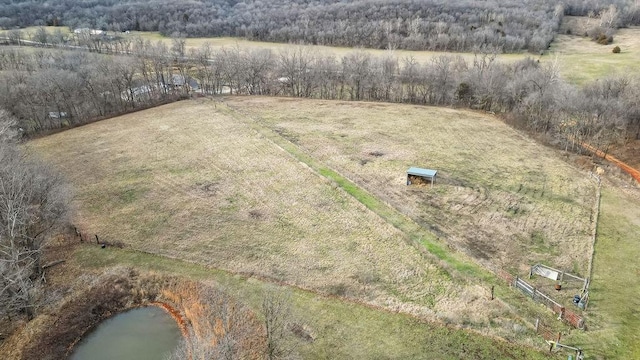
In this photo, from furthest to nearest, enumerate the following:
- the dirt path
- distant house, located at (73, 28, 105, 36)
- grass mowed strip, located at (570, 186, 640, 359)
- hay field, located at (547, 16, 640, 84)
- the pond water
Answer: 1. distant house, located at (73, 28, 105, 36)
2. hay field, located at (547, 16, 640, 84)
3. the dirt path
4. the pond water
5. grass mowed strip, located at (570, 186, 640, 359)

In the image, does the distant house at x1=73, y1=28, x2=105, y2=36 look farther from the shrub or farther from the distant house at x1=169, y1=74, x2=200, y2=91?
the shrub

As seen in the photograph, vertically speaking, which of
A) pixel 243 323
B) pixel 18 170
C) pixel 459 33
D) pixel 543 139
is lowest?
pixel 243 323

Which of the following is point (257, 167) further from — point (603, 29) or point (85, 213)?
point (603, 29)

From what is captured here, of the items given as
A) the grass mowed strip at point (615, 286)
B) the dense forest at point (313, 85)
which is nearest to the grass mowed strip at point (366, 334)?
the grass mowed strip at point (615, 286)

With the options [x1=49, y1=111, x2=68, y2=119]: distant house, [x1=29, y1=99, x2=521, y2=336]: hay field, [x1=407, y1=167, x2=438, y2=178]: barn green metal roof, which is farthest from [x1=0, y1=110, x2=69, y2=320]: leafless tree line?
[x1=49, y1=111, x2=68, y2=119]: distant house

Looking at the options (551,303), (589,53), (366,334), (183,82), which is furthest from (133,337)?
(589,53)

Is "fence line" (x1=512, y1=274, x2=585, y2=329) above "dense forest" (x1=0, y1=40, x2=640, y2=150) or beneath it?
beneath

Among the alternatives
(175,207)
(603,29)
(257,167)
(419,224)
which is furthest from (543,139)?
(603,29)

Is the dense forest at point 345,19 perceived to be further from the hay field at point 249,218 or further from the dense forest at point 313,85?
the hay field at point 249,218
